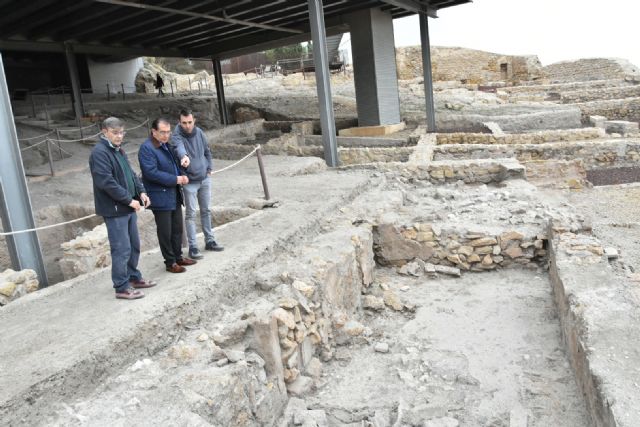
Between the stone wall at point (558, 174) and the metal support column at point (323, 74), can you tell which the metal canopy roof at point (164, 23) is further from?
the stone wall at point (558, 174)

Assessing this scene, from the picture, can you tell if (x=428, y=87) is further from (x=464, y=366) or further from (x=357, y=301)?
(x=464, y=366)

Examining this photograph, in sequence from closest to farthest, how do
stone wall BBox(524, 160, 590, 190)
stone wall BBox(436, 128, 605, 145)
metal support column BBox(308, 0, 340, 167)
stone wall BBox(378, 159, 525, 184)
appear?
stone wall BBox(378, 159, 525, 184) → stone wall BBox(524, 160, 590, 190) → metal support column BBox(308, 0, 340, 167) → stone wall BBox(436, 128, 605, 145)

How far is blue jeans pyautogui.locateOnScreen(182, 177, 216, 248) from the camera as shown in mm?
5004

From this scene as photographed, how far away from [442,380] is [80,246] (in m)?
4.52

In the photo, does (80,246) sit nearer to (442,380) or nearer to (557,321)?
(442,380)

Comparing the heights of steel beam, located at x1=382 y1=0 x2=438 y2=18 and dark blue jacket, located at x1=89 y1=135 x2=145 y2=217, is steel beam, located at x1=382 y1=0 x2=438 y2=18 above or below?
above

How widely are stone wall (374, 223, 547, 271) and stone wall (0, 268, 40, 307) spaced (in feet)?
13.6

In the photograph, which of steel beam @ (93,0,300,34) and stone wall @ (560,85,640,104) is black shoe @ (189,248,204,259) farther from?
stone wall @ (560,85,640,104)

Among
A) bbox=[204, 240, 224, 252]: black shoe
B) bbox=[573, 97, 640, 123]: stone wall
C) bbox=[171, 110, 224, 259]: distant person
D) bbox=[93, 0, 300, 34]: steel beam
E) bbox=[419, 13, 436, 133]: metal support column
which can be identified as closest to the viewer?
bbox=[171, 110, 224, 259]: distant person

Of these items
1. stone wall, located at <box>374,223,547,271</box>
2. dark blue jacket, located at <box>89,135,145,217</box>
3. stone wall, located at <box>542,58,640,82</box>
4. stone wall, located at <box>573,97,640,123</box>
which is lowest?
stone wall, located at <box>374,223,547,271</box>

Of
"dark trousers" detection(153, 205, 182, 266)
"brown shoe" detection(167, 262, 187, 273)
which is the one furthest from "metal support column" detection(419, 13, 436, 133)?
"brown shoe" detection(167, 262, 187, 273)

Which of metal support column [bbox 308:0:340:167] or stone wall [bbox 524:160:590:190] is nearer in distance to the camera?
stone wall [bbox 524:160:590:190]

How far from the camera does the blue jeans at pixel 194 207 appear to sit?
5.00 meters

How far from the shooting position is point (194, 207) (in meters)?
5.09
